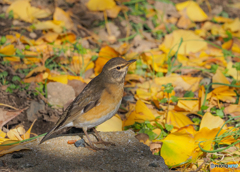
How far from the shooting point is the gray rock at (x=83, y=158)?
3.42 metres

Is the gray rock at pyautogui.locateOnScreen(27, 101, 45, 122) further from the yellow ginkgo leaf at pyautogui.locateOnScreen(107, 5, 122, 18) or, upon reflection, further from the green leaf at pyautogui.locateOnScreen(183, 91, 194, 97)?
the yellow ginkgo leaf at pyautogui.locateOnScreen(107, 5, 122, 18)

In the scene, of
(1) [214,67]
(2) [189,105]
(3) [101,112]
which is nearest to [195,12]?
(1) [214,67]

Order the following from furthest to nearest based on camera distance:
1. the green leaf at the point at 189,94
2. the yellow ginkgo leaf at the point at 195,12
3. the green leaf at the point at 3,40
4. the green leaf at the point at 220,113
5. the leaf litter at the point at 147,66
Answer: the yellow ginkgo leaf at the point at 195,12 → the green leaf at the point at 3,40 → the green leaf at the point at 189,94 → the green leaf at the point at 220,113 → the leaf litter at the point at 147,66

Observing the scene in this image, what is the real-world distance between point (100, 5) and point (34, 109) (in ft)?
12.6

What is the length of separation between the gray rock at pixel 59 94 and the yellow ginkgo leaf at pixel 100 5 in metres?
3.13

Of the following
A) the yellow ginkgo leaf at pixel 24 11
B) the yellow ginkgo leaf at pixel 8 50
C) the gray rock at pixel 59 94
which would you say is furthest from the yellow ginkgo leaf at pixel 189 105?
the yellow ginkgo leaf at pixel 24 11

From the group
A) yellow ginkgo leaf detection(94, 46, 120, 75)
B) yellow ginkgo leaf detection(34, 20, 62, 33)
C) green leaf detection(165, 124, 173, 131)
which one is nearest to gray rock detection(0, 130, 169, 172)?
green leaf detection(165, 124, 173, 131)

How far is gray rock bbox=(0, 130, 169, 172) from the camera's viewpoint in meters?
3.42

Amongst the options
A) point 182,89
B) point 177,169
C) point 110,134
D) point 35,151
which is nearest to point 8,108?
point 35,151

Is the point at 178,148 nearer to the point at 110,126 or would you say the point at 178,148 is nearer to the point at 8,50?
the point at 110,126

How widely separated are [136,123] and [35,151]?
1636 mm

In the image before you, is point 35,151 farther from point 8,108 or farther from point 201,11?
point 201,11

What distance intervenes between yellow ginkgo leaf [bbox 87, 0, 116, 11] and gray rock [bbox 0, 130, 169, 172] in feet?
14.3

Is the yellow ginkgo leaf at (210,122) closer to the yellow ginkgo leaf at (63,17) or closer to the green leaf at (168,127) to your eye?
the green leaf at (168,127)
